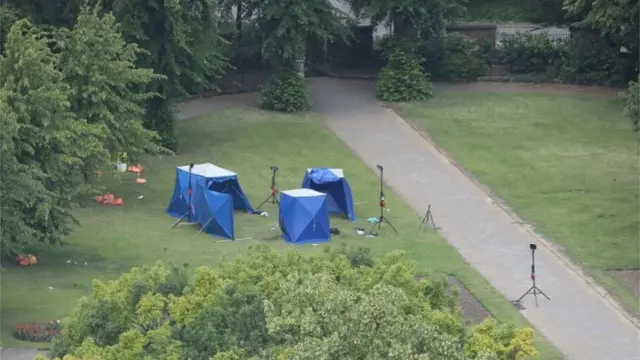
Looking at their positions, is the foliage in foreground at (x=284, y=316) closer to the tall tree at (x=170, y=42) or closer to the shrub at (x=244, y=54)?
the tall tree at (x=170, y=42)

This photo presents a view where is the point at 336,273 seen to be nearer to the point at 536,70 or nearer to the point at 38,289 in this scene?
the point at 38,289

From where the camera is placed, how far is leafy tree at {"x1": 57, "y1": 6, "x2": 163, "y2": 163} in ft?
94.8

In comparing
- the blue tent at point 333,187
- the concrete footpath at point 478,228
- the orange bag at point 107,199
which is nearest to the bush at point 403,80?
the concrete footpath at point 478,228

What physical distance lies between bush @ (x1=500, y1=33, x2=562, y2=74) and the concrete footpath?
481 centimetres

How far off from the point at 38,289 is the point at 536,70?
950 inches

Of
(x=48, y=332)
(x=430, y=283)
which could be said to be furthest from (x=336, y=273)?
(x=48, y=332)

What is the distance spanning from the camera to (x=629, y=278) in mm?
27188

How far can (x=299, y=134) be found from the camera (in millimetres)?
38781

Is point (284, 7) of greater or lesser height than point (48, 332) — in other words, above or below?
above

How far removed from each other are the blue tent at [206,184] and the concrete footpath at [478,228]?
3944 mm

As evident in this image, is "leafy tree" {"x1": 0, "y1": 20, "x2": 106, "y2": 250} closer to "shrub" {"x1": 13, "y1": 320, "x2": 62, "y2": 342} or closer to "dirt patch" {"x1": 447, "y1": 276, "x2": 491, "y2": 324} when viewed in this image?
"shrub" {"x1": 13, "y1": 320, "x2": 62, "y2": 342}

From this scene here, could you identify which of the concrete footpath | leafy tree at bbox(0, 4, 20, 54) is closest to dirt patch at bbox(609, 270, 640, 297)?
the concrete footpath

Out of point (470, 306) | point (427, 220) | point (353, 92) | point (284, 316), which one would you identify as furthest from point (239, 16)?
point (284, 316)

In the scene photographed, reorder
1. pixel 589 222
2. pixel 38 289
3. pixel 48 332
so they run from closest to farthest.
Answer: pixel 48 332 → pixel 38 289 → pixel 589 222
